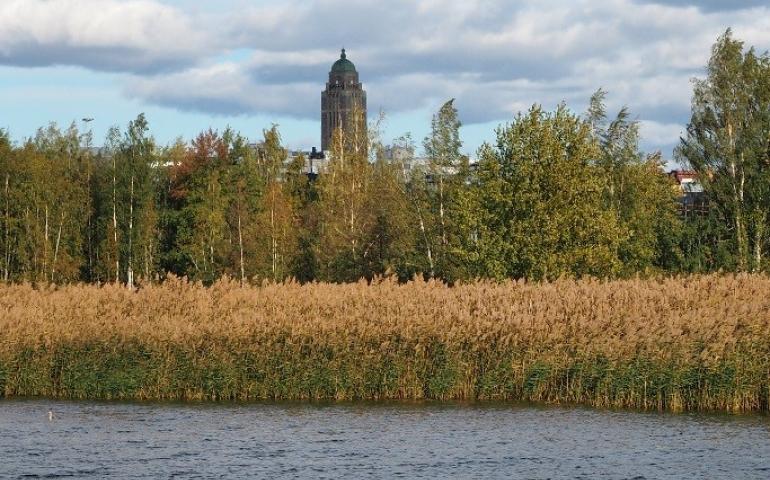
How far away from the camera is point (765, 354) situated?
3391cm

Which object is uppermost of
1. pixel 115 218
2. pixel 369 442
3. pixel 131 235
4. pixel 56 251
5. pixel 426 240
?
pixel 115 218

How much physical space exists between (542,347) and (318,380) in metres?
6.26

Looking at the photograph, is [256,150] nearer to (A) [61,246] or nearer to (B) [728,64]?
(A) [61,246]

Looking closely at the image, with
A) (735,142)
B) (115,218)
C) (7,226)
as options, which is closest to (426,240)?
(735,142)

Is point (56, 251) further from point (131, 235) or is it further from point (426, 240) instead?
point (426, 240)

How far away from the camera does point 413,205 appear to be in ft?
Answer: 237

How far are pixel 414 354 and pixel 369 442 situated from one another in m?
6.17

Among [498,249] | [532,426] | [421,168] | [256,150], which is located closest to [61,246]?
[256,150]

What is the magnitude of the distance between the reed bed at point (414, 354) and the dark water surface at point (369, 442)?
1.06 meters

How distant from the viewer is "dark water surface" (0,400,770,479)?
26953 millimetres

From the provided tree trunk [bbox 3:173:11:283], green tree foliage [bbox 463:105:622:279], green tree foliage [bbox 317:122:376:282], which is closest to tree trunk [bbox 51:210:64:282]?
tree trunk [bbox 3:173:11:283]

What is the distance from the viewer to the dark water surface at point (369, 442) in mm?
26953

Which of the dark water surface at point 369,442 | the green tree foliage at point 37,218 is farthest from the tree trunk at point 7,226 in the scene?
the dark water surface at point 369,442

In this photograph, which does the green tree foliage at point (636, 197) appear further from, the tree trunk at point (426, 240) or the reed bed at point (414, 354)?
the reed bed at point (414, 354)
